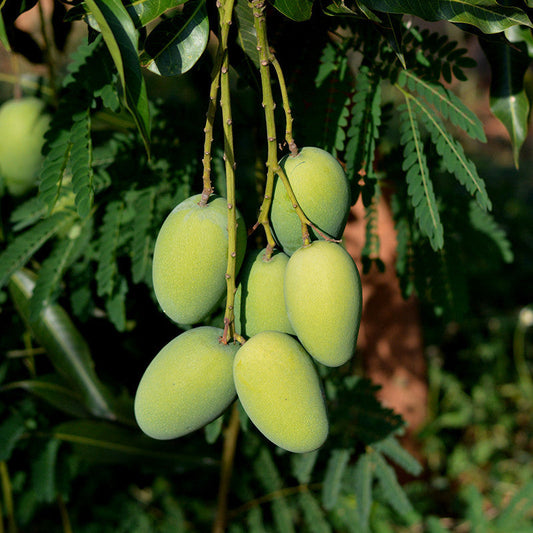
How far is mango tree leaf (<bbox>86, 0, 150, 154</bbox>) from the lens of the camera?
20.6 inches

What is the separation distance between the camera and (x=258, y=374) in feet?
1.93

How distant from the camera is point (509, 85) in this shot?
866mm

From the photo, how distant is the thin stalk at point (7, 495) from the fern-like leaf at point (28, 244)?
1.70 ft

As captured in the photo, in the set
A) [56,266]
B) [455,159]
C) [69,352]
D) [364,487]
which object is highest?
[455,159]

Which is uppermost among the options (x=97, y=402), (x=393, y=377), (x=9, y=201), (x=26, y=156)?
(x=26, y=156)

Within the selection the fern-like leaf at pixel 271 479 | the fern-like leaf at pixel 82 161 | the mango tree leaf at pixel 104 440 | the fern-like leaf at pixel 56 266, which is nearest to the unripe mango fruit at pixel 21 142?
the fern-like leaf at pixel 56 266

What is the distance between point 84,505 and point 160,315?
1.99ft

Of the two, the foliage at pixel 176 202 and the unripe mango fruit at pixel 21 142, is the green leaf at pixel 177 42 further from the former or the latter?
the unripe mango fruit at pixel 21 142

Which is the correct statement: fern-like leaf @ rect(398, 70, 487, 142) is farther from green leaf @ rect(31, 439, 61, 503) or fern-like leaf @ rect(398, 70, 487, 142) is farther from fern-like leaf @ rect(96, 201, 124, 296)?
green leaf @ rect(31, 439, 61, 503)

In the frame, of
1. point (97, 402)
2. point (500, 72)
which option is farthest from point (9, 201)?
point (500, 72)

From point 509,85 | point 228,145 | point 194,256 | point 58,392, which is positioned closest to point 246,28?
point 228,145

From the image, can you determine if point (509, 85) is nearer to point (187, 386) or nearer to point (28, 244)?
point (187, 386)

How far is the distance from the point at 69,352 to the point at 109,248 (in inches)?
9.3

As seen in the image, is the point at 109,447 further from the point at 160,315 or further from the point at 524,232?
the point at 524,232
